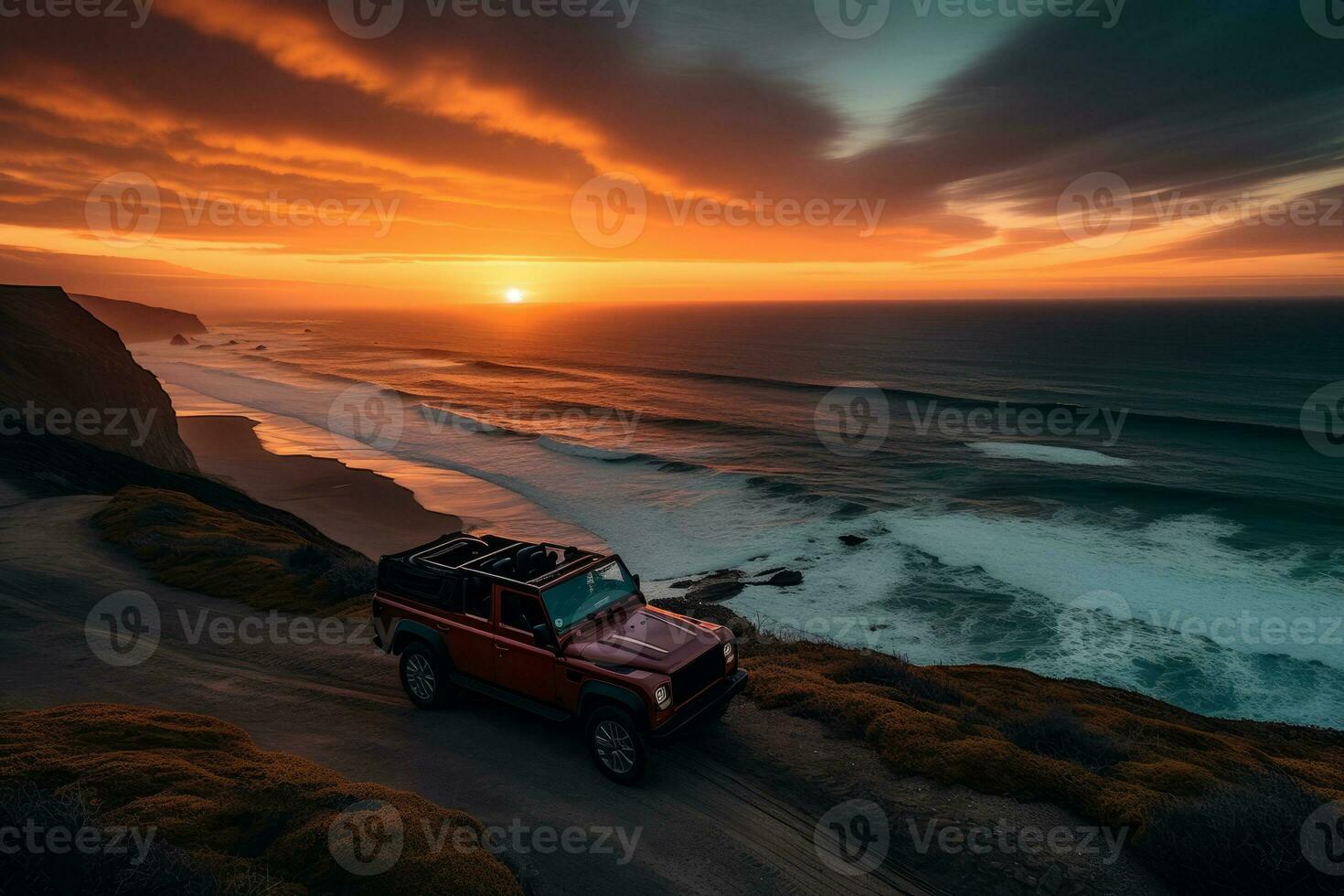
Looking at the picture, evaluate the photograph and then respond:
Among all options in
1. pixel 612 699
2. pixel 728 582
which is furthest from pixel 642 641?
pixel 728 582

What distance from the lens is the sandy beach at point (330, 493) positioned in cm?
2731

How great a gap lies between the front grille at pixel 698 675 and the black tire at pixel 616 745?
2.13 ft

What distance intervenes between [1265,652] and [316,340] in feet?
520

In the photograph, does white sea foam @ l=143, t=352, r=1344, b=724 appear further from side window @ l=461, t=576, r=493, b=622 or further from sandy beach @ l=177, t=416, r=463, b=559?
side window @ l=461, t=576, r=493, b=622

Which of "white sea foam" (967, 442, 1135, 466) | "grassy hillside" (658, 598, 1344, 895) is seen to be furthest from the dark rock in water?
"white sea foam" (967, 442, 1135, 466)

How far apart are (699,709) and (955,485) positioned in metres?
30.8

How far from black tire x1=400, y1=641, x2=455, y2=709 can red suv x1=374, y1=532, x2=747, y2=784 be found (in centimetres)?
1

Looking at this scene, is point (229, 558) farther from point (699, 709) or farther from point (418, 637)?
point (699, 709)

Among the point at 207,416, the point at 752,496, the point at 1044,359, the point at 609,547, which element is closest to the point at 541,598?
the point at 609,547

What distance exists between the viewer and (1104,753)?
862 cm

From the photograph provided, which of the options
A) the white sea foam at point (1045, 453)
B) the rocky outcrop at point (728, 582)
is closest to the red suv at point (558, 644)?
the rocky outcrop at point (728, 582)

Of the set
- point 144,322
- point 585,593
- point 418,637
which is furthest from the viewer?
point 144,322

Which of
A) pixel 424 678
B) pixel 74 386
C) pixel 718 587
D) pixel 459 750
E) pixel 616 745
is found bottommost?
pixel 718 587

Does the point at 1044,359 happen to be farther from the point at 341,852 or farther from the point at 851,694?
the point at 341,852
